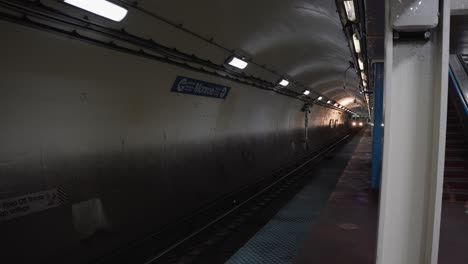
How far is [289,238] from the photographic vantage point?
558cm

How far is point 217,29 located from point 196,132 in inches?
106

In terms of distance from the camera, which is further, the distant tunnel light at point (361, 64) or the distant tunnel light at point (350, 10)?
the distant tunnel light at point (361, 64)

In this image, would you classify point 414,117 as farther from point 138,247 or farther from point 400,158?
point 138,247

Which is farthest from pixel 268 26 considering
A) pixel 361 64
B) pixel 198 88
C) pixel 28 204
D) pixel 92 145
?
pixel 28 204

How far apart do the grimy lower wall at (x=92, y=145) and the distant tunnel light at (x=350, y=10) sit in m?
3.07

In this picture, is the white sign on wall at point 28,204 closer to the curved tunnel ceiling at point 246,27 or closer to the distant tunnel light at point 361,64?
the curved tunnel ceiling at point 246,27

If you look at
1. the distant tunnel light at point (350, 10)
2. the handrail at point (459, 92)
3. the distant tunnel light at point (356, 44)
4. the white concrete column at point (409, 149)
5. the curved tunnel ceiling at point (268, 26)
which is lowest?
the white concrete column at point (409, 149)

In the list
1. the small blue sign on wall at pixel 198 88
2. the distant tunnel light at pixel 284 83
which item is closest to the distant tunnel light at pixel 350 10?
the small blue sign on wall at pixel 198 88

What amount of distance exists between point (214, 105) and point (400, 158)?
255 inches

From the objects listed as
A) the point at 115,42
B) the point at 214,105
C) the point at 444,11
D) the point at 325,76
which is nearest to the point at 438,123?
the point at 444,11

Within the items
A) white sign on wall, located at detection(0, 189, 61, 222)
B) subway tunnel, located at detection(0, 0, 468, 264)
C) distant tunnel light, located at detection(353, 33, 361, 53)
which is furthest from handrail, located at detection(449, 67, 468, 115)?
white sign on wall, located at detection(0, 189, 61, 222)

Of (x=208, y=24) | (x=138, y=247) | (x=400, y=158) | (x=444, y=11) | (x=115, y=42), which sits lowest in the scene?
(x=138, y=247)

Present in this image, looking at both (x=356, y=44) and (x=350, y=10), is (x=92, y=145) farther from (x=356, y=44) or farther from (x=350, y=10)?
(x=356, y=44)

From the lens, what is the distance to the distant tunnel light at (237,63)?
23.4ft
